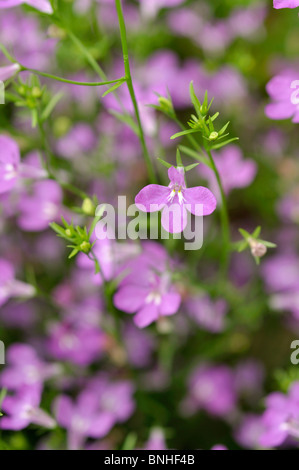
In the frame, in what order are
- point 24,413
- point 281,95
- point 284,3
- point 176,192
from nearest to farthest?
1. point 284,3
2. point 176,192
3. point 281,95
4. point 24,413

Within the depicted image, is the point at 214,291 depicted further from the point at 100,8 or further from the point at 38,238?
the point at 100,8

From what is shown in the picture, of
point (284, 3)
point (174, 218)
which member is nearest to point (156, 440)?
point (174, 218)

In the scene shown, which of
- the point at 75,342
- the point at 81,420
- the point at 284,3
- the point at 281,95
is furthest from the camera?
the point at 75,342

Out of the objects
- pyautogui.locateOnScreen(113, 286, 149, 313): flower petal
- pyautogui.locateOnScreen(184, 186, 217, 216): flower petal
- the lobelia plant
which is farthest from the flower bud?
pyautogui.locateOnScreen(113, 286, 149, 313): flower petal

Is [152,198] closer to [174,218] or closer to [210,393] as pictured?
[174,218]

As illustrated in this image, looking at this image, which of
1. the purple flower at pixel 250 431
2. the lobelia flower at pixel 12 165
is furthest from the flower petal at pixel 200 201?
the purple flower at pixel 250 431

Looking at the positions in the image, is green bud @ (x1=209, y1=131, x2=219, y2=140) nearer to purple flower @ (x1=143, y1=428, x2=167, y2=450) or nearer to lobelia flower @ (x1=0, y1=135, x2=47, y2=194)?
lobelia flower @ (x1=0, y1=135, x2=47, y2=194)

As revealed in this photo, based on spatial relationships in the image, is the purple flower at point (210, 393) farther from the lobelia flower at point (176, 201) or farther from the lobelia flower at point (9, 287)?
the lobelia flower at point (176, 201)

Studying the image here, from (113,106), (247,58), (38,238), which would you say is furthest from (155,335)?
(247,58)
